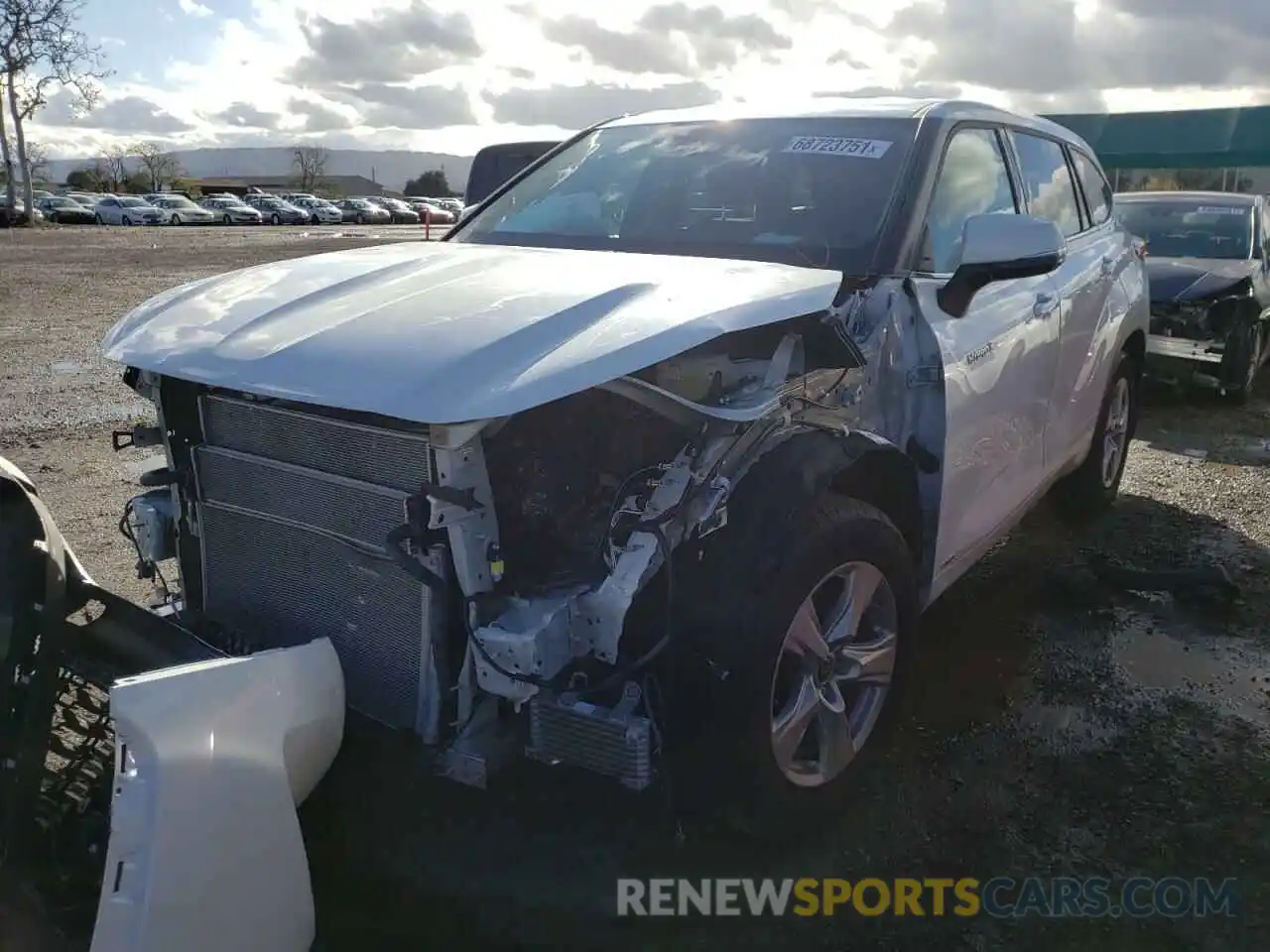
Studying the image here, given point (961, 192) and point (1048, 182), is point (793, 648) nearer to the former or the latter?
point (961, 192)

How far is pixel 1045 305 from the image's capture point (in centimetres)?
404

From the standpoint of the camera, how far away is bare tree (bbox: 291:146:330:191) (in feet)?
314

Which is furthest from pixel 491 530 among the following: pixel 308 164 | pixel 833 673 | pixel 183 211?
pixel 308 164

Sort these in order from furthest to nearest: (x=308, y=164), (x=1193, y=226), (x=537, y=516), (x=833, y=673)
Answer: (x=308, y=164) → (x=1193, y=226) → (x=833, y=673) → (x=537, y=516)

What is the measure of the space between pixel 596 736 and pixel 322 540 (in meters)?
0.82

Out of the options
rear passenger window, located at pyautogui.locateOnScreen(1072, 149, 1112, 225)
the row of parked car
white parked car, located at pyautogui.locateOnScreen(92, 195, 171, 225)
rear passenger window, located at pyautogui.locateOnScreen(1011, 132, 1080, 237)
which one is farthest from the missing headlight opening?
white parked car, located at pyautogui.locateOnScreen(92, 195, 171, 225)

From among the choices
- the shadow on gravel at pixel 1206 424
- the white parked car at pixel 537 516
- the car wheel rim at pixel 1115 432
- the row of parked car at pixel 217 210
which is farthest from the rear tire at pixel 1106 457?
the row of parked car at pixel 217 210

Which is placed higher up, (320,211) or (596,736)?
(596,736)

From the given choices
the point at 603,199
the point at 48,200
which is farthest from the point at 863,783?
the point at 48,200

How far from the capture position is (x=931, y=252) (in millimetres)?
3438

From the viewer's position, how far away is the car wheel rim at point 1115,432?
216 inches

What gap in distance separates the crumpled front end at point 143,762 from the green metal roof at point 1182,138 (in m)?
36.0

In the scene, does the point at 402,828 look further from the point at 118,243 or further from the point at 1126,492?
the point at 118,243

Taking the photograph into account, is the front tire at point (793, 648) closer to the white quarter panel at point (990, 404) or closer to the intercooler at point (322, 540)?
the white quarter panel at point (990, 404)
